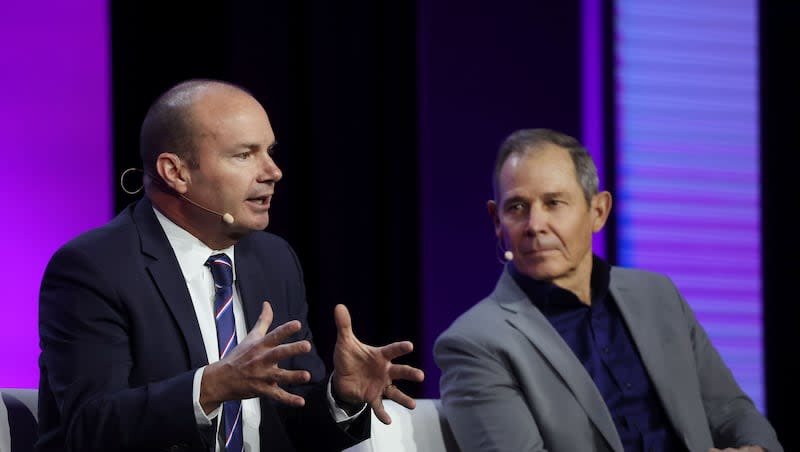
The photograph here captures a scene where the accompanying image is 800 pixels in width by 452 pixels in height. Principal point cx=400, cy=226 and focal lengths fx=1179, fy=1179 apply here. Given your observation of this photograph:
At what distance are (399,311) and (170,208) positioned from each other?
4.88ft

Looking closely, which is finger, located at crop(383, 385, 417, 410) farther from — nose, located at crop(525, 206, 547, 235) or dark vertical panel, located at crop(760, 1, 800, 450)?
dark vertical panel, located at crop(760, 1, 800, 450)

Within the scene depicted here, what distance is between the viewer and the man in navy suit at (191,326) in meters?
2.23

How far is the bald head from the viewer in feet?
8.30

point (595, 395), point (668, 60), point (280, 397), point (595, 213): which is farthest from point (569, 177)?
point (668, 60)

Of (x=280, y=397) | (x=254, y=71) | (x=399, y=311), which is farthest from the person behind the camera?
(x=399, y=311)

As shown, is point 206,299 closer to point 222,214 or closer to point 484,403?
point 222,214

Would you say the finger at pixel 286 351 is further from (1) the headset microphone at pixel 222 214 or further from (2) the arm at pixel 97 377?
(1) the headset microphone at pixel 222 214

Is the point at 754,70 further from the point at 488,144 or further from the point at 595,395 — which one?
the point at 595,395

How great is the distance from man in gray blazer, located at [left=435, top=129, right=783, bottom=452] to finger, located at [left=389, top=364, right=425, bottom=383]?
1.68ft

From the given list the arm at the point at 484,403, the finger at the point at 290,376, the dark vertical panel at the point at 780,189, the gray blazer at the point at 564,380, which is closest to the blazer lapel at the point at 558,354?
the gray blazer at the point at 564,380

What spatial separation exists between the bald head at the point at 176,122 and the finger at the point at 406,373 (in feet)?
2.09

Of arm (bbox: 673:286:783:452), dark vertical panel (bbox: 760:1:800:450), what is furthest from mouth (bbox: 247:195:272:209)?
dark vertical panel (bbox: 760:1:800:450)

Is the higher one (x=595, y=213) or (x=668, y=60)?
(x=668, y=60)

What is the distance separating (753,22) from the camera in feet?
15.3
